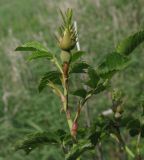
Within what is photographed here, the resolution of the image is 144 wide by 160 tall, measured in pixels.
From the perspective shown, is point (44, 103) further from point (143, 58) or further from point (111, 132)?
point (111, 132)

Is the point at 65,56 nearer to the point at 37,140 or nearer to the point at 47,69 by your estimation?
the point at 37,140

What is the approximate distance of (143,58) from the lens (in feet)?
25.6

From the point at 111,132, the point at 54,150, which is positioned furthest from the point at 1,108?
the point at 111,132

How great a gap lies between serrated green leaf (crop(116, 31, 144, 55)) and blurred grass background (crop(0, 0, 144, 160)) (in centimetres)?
223

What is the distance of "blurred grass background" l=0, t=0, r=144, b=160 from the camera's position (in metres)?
5.80

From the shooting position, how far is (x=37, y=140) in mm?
1434

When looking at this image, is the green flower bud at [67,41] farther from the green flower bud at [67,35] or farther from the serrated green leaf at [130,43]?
the serrated green leaf at [130,43]

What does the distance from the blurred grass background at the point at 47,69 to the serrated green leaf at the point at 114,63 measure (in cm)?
224

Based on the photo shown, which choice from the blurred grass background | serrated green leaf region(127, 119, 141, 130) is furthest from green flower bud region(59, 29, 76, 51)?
the blurred grass background

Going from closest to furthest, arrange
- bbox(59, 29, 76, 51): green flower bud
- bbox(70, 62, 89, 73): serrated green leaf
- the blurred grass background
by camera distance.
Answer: bbox(59, 29, 76, 51): green flower bud, bbox(70, 62, 89, 73): serrated green leaf, the blurred grass background

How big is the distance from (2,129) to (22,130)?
23cm

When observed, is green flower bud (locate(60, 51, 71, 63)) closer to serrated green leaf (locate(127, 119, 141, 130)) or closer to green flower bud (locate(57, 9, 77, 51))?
green flower bud (locate(57, 9, 77, 51))

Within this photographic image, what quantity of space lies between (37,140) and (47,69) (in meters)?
6.44

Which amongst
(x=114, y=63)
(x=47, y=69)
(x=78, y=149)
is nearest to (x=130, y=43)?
(x=114, y=63)
